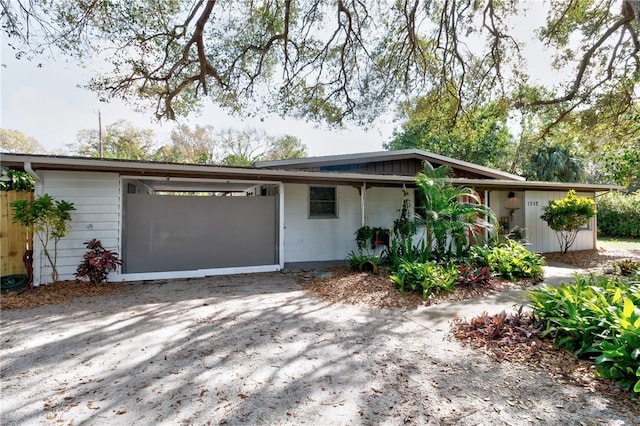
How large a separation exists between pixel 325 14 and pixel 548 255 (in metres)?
10.0

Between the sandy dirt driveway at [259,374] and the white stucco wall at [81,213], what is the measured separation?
172 cm

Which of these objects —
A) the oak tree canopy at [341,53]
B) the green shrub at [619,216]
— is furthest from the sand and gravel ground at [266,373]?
the green shrub at [619,216]

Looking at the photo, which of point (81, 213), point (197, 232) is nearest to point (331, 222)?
point (197, 232)

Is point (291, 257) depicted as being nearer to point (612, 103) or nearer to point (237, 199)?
point (237, 199)

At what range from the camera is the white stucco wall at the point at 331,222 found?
855cm

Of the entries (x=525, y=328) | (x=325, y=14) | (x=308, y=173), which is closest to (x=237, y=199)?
(x=308, y=173)

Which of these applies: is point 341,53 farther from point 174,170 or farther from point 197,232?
point 197,232

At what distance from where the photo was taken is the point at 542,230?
10758mm

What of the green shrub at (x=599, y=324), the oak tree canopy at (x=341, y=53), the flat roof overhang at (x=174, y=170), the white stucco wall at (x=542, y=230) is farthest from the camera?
the white stucco wall at (x=542, y=230)

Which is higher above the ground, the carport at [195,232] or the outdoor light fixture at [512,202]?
the outdoor light fixture at [512,202]

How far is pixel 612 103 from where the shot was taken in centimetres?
945

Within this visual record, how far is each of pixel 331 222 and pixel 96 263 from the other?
5.52 metres

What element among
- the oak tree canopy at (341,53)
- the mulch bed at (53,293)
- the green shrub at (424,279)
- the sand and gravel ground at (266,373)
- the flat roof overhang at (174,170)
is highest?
the oak tree canopy at (341,53)

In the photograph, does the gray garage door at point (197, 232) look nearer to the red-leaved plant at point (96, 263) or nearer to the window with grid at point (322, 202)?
the red-leaved plant at point (96, 263)
